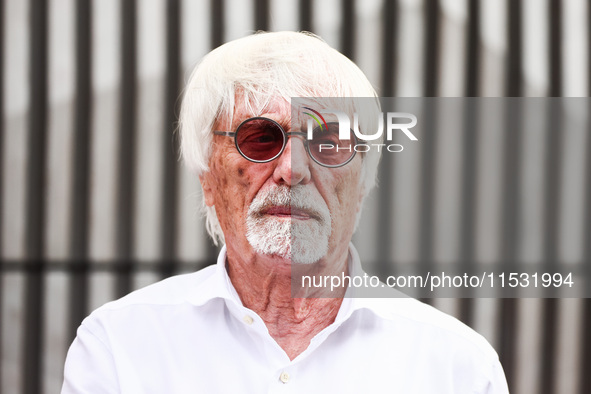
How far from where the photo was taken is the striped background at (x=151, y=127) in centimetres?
190

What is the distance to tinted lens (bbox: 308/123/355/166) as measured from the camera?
141 cm

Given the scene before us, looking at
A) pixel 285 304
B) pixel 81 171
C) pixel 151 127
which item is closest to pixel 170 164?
pixel 151 127

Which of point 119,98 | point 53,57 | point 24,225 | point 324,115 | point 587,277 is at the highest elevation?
point 53,57

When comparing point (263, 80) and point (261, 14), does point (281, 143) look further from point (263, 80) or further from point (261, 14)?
point (261, 14)

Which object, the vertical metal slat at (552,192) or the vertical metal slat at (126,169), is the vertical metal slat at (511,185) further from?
the vertical metal slat at (126,169)

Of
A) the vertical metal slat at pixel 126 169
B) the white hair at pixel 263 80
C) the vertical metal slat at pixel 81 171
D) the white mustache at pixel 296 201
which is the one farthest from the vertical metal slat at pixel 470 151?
the vertical metal slat at pixel 81 171

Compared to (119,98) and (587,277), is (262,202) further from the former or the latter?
(587,277)

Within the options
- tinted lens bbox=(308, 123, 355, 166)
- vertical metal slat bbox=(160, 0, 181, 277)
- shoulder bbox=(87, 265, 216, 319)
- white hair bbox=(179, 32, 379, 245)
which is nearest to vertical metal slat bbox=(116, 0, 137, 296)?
vertical metal slat bbox=(160, 0, 181, 277)

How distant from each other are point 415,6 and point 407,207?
78 cm

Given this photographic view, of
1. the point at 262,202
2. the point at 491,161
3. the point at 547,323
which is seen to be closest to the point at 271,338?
the point at 262,202

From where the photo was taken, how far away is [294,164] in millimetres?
1426

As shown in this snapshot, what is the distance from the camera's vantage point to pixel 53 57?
201 cm

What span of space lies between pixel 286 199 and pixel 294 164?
101 millimetres

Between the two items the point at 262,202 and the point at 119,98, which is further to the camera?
the point at 119,98
